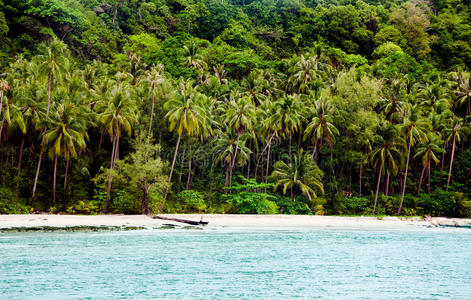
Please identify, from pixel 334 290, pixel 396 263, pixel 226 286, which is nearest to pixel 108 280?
pixel 226 286

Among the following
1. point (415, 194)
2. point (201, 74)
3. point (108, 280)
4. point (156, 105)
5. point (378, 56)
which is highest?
point (378, 56)

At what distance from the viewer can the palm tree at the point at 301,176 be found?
50.3 meters

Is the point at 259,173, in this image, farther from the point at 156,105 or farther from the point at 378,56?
the point at 378,56

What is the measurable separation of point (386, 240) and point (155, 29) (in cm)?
6552

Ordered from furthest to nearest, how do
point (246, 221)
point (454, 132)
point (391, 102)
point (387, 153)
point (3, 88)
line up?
point (391, 102)
point (454, 132)
point (387, 153)
point (246, 221)
point (3, 88)

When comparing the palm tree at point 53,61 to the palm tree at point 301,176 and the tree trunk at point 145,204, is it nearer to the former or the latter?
the tree trunk at point 145,204

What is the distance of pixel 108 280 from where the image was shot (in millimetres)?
19141

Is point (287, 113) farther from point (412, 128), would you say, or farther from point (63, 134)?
point (63, 134)

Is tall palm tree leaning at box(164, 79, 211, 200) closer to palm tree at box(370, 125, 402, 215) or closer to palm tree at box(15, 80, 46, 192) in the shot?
palm tree at box(15, 80, 46, 192)

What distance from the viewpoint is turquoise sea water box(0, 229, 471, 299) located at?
707 inches

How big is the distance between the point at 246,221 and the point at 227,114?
1445 cm

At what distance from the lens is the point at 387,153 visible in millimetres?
51250

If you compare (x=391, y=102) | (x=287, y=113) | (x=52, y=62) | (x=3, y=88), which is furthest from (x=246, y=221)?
(x=391, y=102)

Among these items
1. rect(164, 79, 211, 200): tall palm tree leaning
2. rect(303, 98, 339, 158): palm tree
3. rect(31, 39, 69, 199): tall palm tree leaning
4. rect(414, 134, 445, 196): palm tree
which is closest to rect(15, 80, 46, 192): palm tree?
rect(31, 39, 69, 199): tall palm tree leaning
